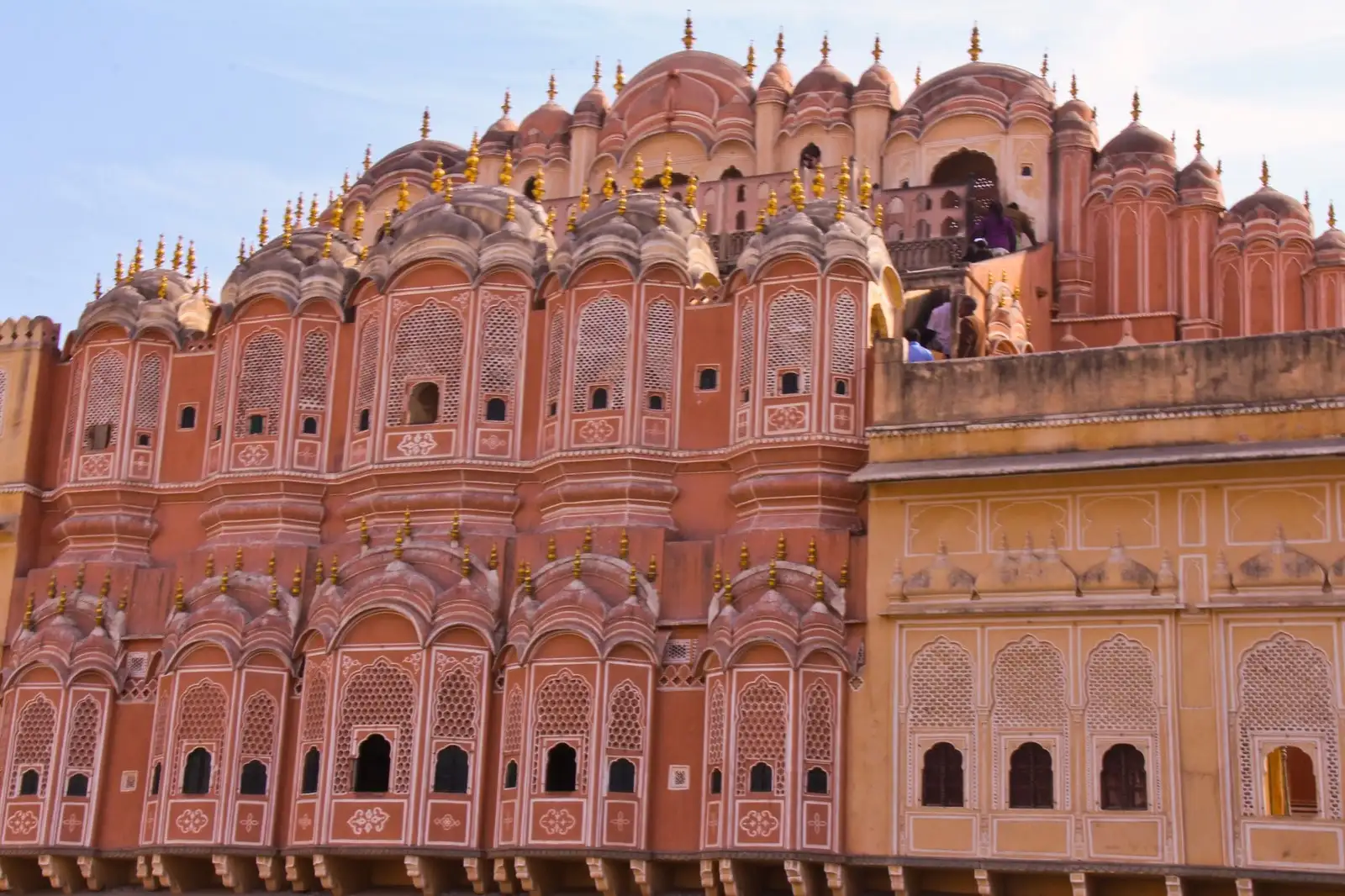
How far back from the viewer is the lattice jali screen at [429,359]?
22516 mm

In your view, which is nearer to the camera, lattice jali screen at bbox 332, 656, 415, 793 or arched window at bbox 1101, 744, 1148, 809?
arched window at bbox 1101, 744, 1148, 809

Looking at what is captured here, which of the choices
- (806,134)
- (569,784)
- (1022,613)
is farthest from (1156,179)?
(569,784)

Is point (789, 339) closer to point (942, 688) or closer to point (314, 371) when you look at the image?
point (942, 688)

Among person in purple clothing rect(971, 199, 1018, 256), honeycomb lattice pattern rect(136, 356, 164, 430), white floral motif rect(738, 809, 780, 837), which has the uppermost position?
person in purple clothing rect(971, 199, 1018, 256)

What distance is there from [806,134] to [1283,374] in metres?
11.7

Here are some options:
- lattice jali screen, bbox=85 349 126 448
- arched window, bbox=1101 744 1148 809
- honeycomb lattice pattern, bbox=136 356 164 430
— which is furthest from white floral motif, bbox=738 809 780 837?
lattice jali screen, bbox=85 349 126 448

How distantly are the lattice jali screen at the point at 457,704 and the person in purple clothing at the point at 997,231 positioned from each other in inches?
383

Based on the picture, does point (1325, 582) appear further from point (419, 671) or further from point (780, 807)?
point (419, 671)

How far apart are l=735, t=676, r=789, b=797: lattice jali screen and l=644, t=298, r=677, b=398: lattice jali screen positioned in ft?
10.7

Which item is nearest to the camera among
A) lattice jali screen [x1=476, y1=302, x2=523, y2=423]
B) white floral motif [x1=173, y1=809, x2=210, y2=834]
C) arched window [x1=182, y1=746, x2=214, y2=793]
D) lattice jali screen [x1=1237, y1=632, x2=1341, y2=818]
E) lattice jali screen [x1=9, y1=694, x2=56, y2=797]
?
lattice jali screen [x1=1237, y1=632, x2=1341, y2=818]

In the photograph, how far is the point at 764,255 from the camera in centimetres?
2162

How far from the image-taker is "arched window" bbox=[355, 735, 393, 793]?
21438mm

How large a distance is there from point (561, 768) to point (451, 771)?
1.18 metres

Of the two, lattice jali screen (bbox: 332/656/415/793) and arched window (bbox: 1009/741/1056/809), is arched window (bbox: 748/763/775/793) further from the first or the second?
lattice jali screen (bbox: 332/656/415/793)
